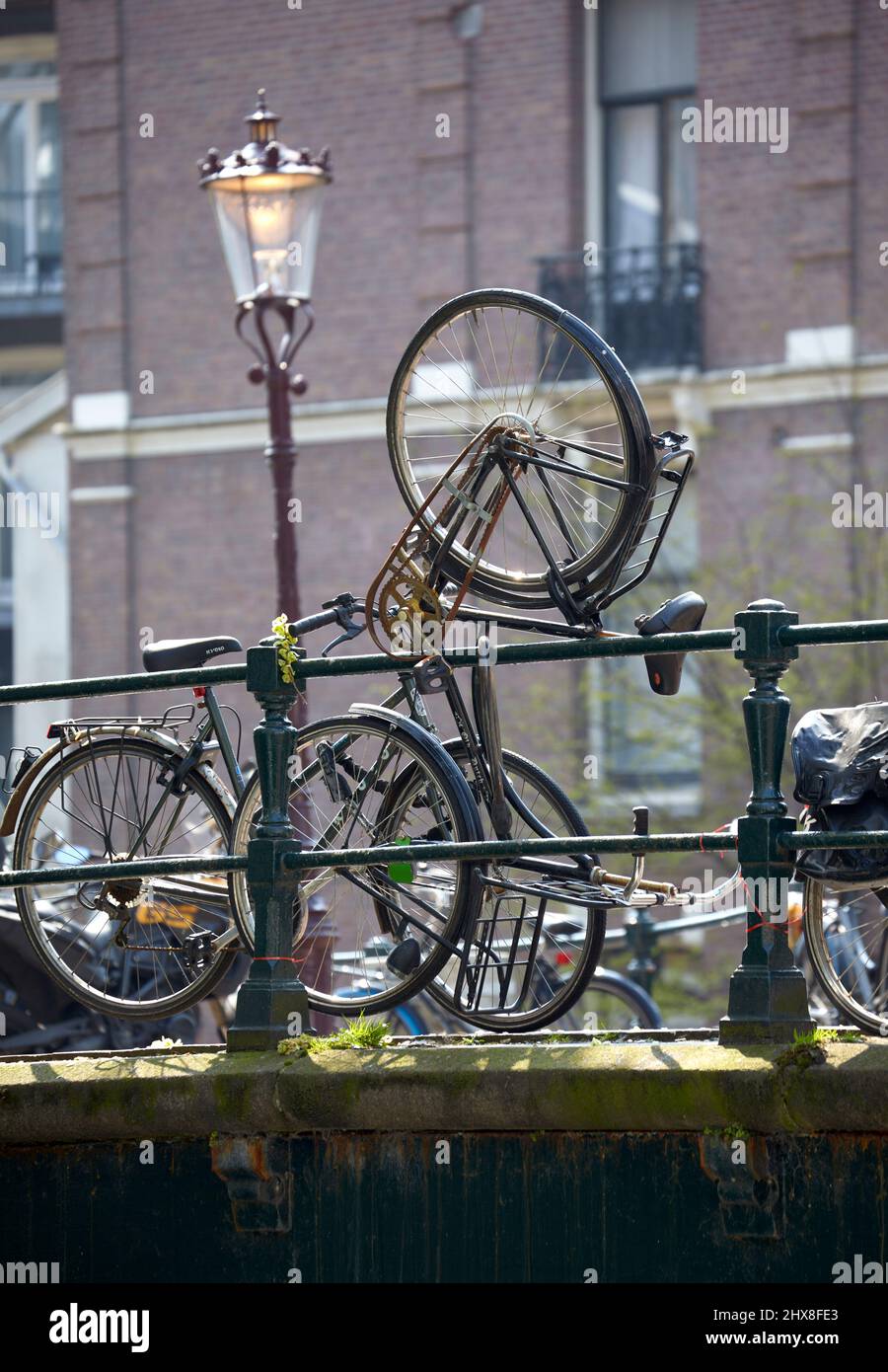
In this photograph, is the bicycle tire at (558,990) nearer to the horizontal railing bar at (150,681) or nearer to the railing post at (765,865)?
the horizontal railing bar at (150,681)

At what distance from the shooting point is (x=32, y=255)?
2525 cm

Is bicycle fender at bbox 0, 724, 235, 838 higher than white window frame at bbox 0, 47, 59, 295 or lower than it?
lower

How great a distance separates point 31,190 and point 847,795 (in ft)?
70.5

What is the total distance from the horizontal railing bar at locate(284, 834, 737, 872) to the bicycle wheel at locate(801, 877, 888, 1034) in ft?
2.02

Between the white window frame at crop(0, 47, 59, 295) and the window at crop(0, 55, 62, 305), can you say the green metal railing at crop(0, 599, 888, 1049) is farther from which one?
the white window frame at crop(0, 47, 59, 295)

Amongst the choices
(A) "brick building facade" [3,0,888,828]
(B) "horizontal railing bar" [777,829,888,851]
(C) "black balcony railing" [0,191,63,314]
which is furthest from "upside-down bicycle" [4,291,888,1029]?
(C) "black balcony railing" [0,191,63,314]

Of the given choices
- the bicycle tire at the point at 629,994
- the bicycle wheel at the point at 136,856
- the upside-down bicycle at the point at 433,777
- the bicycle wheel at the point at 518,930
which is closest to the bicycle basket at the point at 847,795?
the upside-down bicycle at the point at 433,777

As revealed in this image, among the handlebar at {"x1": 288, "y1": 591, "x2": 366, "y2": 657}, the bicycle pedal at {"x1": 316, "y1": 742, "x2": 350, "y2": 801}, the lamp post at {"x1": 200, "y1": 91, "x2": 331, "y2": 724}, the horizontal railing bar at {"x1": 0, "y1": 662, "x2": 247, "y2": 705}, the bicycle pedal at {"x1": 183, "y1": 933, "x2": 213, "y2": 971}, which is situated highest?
the lamp post at {"x1": 200, "y1": 91, "x2": 331, "y2": 724}

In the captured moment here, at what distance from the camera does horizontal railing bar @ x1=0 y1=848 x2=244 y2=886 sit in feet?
19.6

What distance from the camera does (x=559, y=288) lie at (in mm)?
21016

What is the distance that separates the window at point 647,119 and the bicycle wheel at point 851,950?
493 inches

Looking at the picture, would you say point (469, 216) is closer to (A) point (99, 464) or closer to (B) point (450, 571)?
(A) point (99, 464)

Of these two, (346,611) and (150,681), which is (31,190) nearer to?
(346,611)

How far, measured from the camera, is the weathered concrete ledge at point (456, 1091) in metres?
5.08
